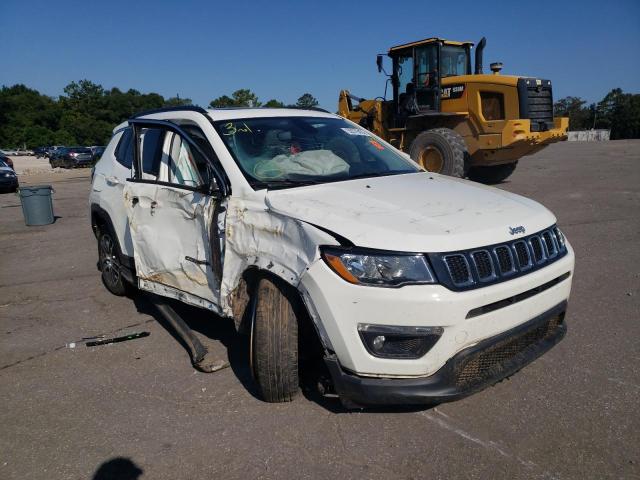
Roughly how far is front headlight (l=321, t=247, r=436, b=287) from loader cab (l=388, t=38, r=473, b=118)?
9997 millimetres

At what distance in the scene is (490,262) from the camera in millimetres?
2734

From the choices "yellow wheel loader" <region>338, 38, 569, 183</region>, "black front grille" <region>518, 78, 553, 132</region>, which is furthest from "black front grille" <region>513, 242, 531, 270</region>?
"black front grille" <region>518, 78, 553, 132</region>

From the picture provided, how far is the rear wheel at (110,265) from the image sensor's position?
5.52m

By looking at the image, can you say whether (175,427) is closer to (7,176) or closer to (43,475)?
(43,475)

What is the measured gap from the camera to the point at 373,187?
3504mm

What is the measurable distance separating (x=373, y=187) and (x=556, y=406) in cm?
175

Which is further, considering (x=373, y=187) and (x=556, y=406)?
(x=373, y=187)

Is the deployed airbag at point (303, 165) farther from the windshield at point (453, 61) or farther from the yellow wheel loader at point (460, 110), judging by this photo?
the windshield at point (453, 61)

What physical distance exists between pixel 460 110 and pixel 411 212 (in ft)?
31.4

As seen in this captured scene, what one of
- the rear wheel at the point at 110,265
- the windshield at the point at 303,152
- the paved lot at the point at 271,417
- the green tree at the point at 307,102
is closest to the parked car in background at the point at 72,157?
the green tree at the point at 307,102

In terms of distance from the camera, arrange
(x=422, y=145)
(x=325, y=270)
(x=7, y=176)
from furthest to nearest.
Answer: (x=7, y=176), (x=422, y=145), (x=325, y=270)

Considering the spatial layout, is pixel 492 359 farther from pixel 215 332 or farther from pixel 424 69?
pixel 424 69

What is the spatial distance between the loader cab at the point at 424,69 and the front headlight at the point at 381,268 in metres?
10.00

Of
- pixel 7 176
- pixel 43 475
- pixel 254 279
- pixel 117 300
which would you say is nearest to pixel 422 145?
pixel 117 300
